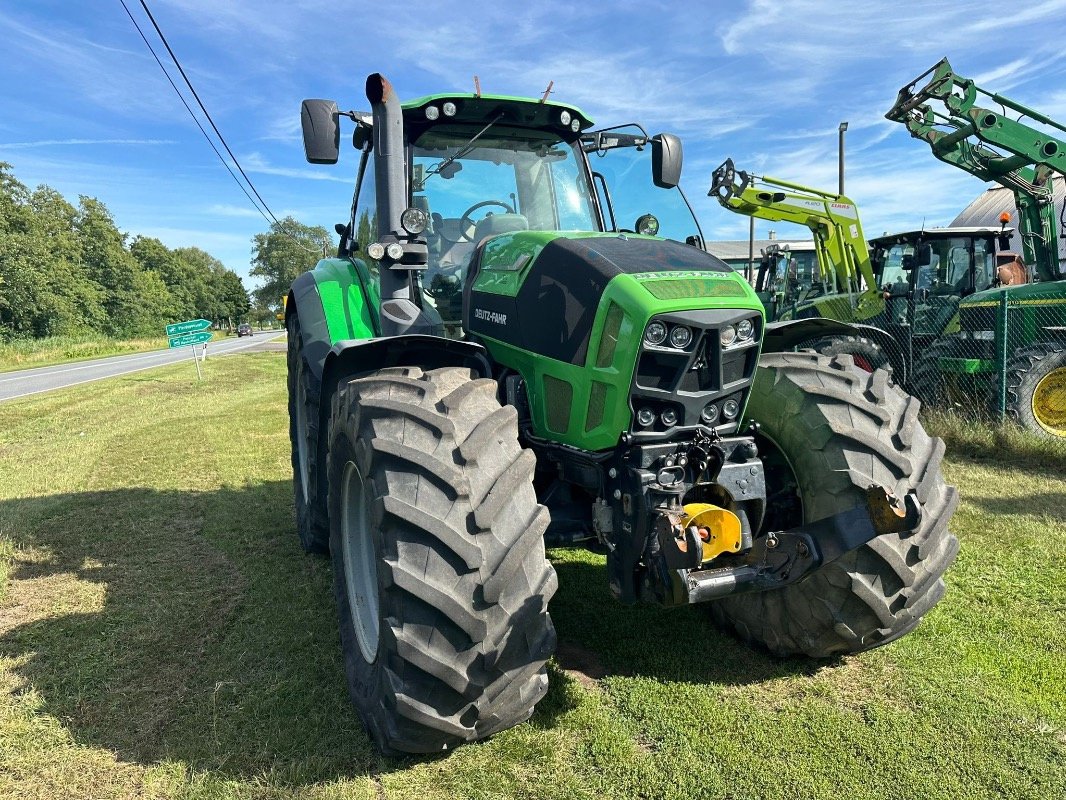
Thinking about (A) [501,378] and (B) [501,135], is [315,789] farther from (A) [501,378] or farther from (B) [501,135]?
(B) [501,135]

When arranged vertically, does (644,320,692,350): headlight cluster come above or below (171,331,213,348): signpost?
above

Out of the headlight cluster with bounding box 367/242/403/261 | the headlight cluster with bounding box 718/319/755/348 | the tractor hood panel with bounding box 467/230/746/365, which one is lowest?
the headlight cluster with bounding box 718/319/755/348

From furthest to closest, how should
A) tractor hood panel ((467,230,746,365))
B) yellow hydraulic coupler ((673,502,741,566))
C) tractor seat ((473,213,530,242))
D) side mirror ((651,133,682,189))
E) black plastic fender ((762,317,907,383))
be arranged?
side mirror ((651,133,682,189))
tractor seat ((473,213,530,242))
black plastic fender ((762,317,907,383))
tractor hood panel ((467,230,746,365))
yellow hydraulic coupler ((673,502,741,566))

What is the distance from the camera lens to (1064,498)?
5633 millimetres

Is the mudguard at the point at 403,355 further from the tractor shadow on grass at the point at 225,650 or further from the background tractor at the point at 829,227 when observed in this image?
the background tractor at the point at 829,227

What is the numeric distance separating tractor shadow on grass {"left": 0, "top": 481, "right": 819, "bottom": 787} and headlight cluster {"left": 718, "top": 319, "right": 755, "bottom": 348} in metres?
1.44

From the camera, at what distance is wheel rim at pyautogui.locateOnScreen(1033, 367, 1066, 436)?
310 inches

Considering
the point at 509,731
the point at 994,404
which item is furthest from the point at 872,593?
the point at 994,404

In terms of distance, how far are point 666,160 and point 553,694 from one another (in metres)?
2.91

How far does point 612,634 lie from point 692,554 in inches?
51.6

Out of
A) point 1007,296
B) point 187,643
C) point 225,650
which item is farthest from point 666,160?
point 1007,296

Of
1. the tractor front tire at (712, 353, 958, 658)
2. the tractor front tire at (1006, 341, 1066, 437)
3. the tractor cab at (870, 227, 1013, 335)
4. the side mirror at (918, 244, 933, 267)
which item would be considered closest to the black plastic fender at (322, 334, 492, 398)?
the tractor front tire at (712, 353, 958, 658)

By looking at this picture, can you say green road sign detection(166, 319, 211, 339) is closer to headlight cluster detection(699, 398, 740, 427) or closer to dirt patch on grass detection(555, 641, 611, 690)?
dirt patch on grass detection(555, 641, 611, 690)

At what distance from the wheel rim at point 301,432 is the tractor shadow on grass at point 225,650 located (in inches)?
17.6
